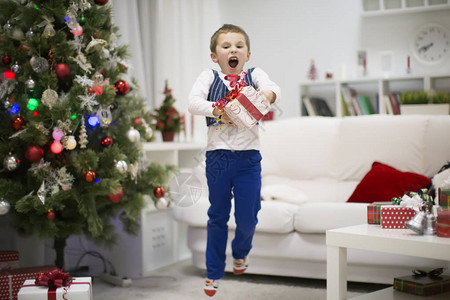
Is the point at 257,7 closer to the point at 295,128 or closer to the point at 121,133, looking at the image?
the point at 295,128

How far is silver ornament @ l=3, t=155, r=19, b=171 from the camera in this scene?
2.41 metres

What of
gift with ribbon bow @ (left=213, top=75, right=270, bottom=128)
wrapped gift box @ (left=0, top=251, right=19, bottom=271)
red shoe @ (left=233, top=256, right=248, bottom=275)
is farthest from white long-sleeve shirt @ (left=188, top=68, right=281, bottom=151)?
wrapped gift box @ (left=0, top=251, right=19, bottom=271)

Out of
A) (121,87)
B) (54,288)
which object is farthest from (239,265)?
(121,87)

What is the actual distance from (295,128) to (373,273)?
3.64 feet

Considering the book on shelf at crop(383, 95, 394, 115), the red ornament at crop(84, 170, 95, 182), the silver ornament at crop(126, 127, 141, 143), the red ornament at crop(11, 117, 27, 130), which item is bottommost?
the red ornament at crop(84, 170, 95, 182)

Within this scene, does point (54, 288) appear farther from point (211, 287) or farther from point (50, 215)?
point (211, 287)

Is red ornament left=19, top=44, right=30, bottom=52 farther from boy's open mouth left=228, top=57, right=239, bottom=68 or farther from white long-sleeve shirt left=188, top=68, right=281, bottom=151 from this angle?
boy's open mouth left=228, top=57, right=239, bottom=68

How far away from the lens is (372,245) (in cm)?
196

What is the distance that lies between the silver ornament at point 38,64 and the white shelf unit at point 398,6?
2.54 meters

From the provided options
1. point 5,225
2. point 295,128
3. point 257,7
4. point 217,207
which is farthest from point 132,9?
point 217,207

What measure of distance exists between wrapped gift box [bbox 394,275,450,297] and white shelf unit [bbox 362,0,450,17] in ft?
7.41

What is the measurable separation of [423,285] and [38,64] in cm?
191

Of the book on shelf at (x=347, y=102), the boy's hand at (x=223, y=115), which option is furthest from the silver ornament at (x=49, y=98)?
the book on shelf at (x=347, y=102)

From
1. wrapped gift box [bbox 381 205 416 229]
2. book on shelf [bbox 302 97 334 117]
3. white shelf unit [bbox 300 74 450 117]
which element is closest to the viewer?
wrapped gift box [bbox 381 205 416 229]
